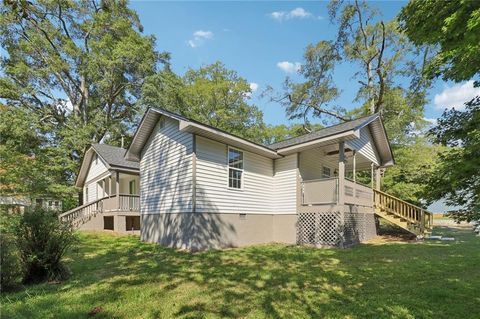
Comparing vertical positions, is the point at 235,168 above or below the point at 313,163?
below

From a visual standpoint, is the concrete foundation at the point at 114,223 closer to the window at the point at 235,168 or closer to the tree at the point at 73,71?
the tree at the point at 73,71

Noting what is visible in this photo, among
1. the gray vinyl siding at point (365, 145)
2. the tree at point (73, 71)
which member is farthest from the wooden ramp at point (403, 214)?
the tree at point (73, 71)

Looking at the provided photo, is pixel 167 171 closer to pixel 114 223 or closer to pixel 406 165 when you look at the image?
pixel 114 223

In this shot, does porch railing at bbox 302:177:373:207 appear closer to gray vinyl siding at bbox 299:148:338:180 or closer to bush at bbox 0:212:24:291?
gray vinyl siding at bbox 299:148:338:180

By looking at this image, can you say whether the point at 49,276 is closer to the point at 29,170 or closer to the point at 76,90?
the point at 29,170

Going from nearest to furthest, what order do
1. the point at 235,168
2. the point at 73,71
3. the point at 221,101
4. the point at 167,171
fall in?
the point at 235,168, the point at 167,171, the point at 73,71, the point at 221,101

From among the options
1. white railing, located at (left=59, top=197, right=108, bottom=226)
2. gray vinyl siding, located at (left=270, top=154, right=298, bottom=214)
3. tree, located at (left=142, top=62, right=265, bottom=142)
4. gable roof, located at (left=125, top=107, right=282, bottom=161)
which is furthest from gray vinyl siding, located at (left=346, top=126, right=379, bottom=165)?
tree, located at (left=142, top=62, right=265, bottom=142)

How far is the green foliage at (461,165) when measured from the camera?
443cm

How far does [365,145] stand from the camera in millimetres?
13984

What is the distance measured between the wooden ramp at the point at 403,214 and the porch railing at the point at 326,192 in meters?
2.91

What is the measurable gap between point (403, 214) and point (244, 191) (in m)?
8.74

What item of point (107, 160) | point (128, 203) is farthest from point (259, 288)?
point (107, 160)

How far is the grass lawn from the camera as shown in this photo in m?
4.31

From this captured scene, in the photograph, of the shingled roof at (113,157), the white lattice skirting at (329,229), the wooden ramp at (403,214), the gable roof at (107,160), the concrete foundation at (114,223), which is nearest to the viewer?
the white lattice skirting at (329,229)
